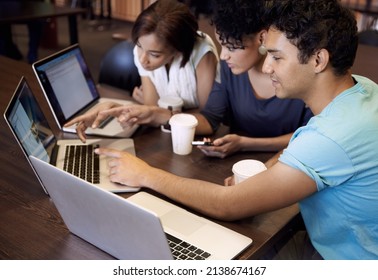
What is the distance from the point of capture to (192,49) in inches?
74.5

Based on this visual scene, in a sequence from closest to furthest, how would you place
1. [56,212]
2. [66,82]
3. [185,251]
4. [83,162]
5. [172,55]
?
[185,251] < [56,212] < [83,162] < [66,82] < [172,55]

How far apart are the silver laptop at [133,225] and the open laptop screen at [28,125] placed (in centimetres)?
17

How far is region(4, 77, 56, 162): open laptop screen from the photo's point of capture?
3.81 feet

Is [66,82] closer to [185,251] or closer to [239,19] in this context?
[239,19]

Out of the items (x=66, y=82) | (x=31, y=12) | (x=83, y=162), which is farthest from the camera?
(x=31, y=12)

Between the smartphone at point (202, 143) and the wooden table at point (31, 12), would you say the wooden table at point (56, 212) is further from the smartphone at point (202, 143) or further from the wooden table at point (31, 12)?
the wooden table at point (31, 12)

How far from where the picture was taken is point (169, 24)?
1.72 m

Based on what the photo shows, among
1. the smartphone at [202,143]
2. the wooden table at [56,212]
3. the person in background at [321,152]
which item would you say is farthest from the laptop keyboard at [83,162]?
the smartphone at [202,143]

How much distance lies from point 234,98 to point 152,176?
644mm

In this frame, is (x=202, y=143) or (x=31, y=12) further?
(x=31, y=12)

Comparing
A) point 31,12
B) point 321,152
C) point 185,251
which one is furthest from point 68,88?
point 31,12

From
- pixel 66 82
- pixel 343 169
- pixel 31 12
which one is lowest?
pixel 31 12

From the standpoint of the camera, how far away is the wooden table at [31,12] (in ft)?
12.1

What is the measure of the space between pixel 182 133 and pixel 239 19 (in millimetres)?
428
